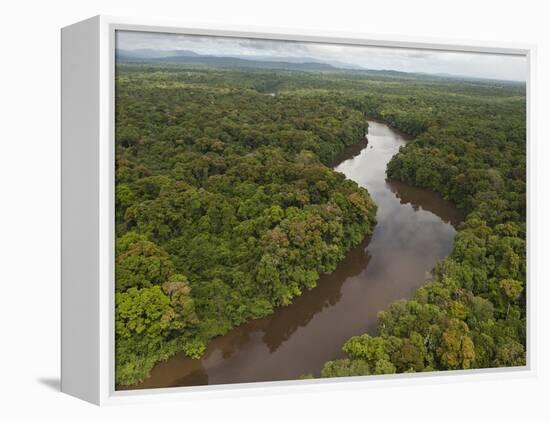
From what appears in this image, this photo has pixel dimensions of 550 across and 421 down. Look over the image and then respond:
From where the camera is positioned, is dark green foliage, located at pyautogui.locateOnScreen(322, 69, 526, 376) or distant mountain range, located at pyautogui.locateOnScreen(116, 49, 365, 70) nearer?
distant mountain range, located at pyautogui.locateOnScreen(116, 49, 365, 70)

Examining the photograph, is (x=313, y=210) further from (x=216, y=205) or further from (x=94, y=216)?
(x=94, y=216)

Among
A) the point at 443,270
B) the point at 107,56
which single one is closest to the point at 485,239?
the point at 443,270

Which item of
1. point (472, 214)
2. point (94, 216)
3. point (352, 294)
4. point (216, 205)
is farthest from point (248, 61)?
point (472, 214)

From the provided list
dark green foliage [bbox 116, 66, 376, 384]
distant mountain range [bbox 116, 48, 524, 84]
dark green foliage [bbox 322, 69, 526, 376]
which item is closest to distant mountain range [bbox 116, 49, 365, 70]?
distant mountain range [bbox 116, 48, 524, 84]

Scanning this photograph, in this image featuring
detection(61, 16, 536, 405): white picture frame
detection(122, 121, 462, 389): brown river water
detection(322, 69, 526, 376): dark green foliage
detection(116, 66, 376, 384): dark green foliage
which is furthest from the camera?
detection(322, 69, 526, 376): dark green foliage

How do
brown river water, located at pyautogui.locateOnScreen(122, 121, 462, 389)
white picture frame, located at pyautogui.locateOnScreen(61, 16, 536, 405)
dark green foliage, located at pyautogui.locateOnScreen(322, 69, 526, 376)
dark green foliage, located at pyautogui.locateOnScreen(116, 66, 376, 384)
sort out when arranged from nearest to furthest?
white picture frame, located at pyautogui.locateOnScreen(61, 16, 536, 405) < dark green foliage, located at pyautogui.locateOnScreen(116, 66, 376, 384) < brown river water, located at pyautogui.locateOnScreen(122, 121, 462, 389) < dark green foliage, located at pyautogui.locateOnScreen(322, 69, 526, 376)

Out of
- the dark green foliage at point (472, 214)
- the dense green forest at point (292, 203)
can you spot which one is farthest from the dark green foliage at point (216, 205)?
the dark green foliage at point (472, 214)

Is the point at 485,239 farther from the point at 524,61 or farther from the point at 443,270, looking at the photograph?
the point at 524,61

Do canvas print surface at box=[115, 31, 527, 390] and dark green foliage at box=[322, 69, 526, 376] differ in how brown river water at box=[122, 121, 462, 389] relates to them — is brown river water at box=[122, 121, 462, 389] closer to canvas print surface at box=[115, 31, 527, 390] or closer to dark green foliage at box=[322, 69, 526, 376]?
canvas print surface at box=[115, 31, 527, 390]
